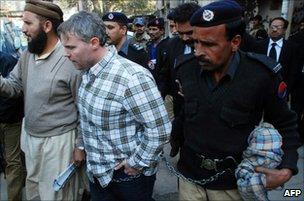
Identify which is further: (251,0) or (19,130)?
(251,0)

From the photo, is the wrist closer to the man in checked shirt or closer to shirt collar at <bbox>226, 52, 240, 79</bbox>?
shirt collar at <bbox>226, 52, 240, 79</bbox>

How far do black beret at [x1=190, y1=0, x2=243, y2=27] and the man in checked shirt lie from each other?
55 cm

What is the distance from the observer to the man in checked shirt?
2.18 metres

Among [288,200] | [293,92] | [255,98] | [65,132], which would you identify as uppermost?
[255,98]

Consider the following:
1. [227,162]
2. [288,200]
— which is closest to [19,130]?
[227,162]

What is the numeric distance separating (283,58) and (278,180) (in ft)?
12.7

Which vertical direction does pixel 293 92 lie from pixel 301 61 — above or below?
below

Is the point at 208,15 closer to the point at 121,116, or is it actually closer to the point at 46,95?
the point at 121,116

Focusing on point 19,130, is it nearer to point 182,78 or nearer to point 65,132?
point 65,132

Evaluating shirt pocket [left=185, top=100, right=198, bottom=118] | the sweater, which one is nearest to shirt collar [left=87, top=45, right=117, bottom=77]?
the sweater

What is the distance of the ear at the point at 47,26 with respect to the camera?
2.79m

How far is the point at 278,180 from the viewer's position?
6.03 feet

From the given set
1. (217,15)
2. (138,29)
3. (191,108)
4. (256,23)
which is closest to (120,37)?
(191,108)

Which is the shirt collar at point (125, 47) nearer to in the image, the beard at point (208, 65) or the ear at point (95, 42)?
the ear at point (95, 42)
